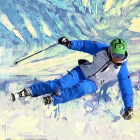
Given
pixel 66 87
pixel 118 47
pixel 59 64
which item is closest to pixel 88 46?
pixel 118 47

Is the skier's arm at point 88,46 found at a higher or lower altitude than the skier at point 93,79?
higher

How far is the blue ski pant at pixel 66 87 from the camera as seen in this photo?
2996mm

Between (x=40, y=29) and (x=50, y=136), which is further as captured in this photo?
(x=40, y=29)

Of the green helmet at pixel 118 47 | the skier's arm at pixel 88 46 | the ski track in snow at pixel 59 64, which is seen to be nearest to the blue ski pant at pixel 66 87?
the skier's arm at pixel 88 46

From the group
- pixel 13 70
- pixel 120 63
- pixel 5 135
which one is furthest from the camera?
pixel 13 70

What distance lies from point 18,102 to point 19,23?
4.08 ft

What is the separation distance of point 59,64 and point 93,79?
4.14 feet

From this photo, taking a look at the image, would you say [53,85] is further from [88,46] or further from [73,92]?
[88,46]

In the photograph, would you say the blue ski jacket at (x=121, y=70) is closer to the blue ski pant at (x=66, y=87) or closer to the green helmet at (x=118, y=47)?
the green helmet at (x=118, y=47)

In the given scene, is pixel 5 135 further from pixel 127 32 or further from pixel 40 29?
pixel 127 32

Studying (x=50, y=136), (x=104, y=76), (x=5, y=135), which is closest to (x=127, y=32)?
(x=104, y=76)

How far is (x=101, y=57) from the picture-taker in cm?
304

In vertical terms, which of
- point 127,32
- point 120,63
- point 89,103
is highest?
point 127,32

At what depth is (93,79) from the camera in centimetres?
319
